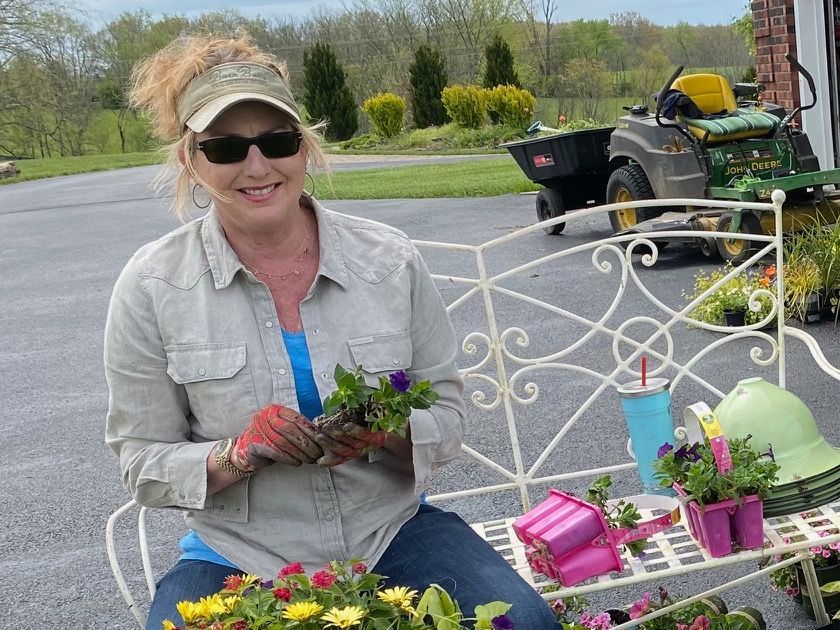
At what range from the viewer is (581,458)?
4.49 meters

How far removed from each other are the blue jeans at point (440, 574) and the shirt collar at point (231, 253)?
56cm

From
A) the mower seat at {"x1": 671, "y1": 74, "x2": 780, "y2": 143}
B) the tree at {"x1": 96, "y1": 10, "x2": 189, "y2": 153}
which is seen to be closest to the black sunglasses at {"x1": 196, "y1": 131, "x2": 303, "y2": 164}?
the mower seat at {"x1": 671, "y1": 74, "x2": 780, "y2": 143}

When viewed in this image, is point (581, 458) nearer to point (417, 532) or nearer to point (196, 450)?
point (417, 532)

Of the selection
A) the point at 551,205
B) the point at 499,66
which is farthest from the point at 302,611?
the point at 499,66

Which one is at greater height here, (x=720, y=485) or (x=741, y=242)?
(x=720, y=485)

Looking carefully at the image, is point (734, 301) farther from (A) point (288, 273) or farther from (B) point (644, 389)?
(A) point (288, 273)

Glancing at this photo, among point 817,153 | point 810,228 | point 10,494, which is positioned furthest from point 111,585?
point 817,153

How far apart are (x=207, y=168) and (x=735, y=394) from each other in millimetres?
1358

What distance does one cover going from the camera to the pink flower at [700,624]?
2.54m

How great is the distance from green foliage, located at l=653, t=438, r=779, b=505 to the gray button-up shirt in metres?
0.50

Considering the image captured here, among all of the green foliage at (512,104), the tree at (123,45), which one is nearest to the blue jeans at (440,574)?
the green foliage at (512,104)

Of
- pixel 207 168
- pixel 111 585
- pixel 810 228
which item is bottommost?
pixel 111 585

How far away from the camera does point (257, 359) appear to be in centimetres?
215

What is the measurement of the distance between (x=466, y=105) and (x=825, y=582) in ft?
77.7
